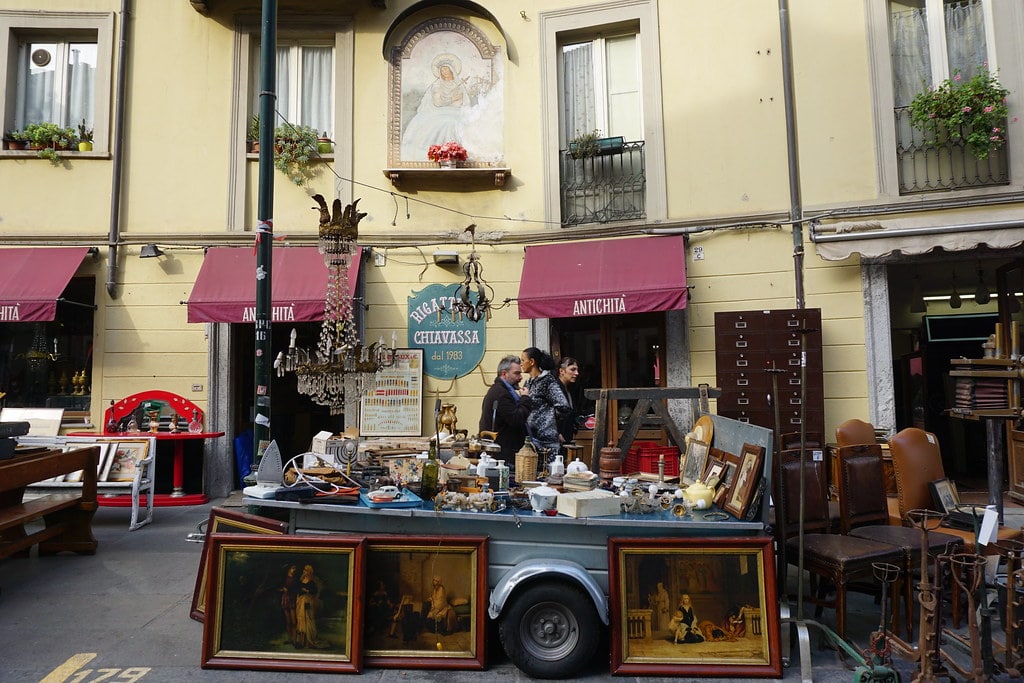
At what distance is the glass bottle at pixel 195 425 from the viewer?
830 cm

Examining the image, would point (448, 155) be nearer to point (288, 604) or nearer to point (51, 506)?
point (51, 506)

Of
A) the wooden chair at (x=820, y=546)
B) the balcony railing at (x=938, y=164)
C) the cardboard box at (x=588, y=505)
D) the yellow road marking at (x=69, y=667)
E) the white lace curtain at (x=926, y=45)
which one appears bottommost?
the yellow road marking at (x=69, y=667)

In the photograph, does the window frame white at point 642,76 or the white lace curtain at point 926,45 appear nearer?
the white lace curtain at point 926,45

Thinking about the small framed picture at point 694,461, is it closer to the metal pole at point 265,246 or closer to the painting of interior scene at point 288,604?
the painting of interior scene at point 288,604

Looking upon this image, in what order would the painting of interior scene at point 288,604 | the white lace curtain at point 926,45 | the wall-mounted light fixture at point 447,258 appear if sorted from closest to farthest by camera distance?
the painting of interior scene at point 288,604 → the white lace curtain at point 926,45 → the wall-mounted light fixture at point 447,258

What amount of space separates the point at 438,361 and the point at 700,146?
4.46 meters

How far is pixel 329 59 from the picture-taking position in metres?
9.30

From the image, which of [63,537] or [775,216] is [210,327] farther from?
[775,216]

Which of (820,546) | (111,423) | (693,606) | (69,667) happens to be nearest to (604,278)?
(820,546)

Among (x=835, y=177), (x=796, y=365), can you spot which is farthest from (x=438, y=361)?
(x=835, y=177)

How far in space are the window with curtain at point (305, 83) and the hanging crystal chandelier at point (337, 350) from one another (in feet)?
16.4

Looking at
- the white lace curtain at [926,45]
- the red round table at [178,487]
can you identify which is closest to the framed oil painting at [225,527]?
the red round table at [178,487]

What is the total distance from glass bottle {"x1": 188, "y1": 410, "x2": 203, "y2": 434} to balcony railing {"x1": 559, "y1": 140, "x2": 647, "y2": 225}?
18.2 ft

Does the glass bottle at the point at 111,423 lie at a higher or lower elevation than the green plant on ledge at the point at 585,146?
lower
